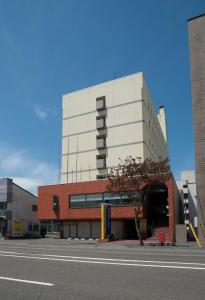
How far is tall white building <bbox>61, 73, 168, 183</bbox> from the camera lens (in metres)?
56.8

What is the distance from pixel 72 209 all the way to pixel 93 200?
3561 mm

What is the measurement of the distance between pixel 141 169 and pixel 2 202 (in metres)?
35.2

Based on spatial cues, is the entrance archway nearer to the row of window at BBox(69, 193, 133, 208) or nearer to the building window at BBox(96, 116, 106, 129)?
the row of window at BBox(69, 193, 133, 208)

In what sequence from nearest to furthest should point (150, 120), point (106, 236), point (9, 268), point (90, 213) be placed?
point (9, 268) → point (106, 236) → point (90, 213) → point (150, 120)

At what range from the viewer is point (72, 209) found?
46750 millimetres

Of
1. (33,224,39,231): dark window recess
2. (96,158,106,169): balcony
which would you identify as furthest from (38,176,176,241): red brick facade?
(33,224,39,231): dark window recess

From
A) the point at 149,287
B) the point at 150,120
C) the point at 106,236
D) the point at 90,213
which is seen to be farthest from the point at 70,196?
the point at 149,287

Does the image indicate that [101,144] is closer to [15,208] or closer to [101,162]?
[101,162]

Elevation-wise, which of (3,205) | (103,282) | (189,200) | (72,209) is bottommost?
(103,282)

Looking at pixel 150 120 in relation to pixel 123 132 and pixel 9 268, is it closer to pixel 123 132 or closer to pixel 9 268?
pixel 123 132

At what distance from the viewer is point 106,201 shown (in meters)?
43.6

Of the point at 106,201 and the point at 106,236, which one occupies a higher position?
the point at 106,201

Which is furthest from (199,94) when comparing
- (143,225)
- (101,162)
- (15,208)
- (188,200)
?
(15,208)

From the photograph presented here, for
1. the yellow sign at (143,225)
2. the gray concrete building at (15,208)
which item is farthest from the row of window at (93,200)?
the gray concrete building at (15,208)
